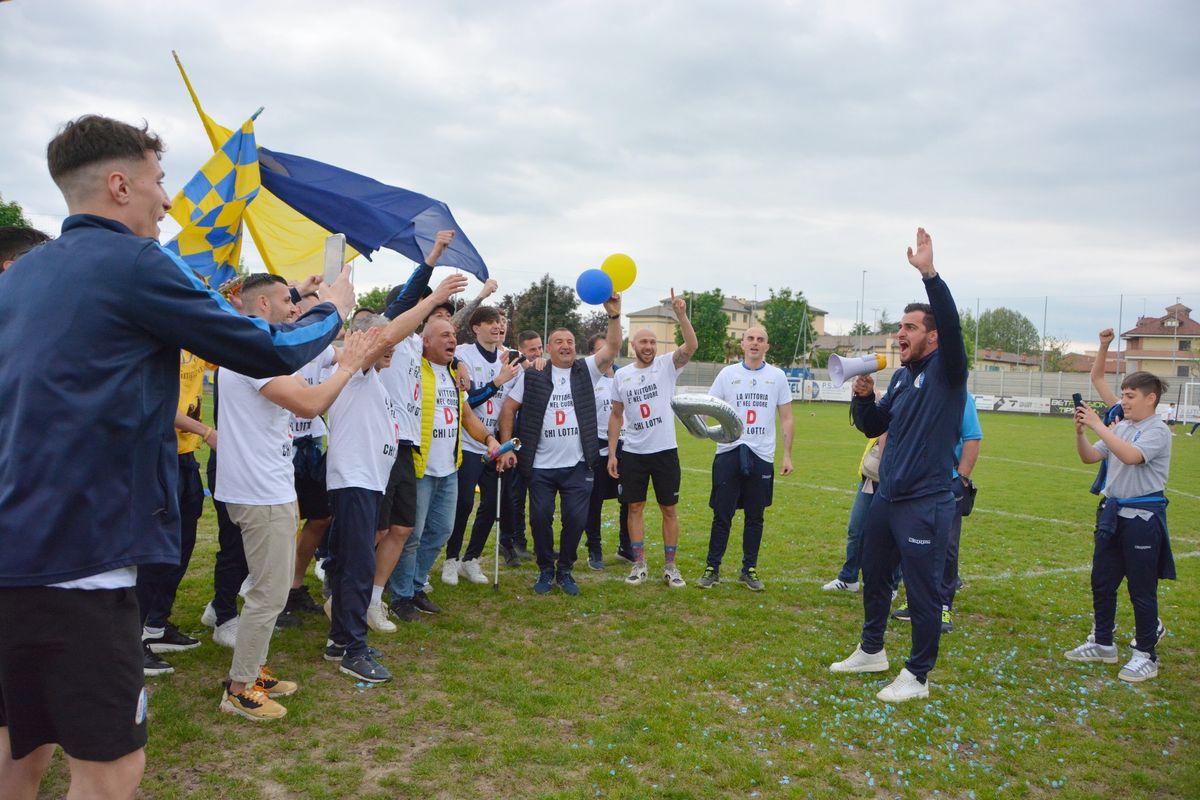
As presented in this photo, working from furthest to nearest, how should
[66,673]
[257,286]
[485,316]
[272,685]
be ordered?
[485,316] → [272,685] → [257,286] → [66,673]

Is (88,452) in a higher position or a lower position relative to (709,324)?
lower

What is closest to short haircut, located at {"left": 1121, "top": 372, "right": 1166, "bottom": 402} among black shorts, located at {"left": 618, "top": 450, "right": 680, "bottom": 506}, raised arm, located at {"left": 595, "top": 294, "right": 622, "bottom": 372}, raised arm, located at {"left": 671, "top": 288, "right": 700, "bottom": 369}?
raised arm, located at {"left": 671, "top": 288, "right": 700, "bottom": 369}

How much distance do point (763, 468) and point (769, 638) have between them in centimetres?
184

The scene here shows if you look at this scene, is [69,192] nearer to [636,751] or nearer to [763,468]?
[636,751]

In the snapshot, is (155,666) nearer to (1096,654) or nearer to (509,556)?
(509,556)

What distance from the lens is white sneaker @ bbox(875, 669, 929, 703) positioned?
4.84 metres

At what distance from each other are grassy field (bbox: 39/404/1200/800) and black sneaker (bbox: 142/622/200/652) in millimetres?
113

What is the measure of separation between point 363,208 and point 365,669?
4.04m

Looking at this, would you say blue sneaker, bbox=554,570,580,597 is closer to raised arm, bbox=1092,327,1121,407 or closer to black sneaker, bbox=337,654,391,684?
black sneaker, bbox=337,654,391,684

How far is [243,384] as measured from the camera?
4270 mm

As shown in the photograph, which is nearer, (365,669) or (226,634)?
(365,669)

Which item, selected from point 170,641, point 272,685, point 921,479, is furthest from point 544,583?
point 921,479

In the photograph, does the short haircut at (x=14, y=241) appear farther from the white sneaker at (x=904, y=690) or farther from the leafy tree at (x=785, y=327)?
the leafy tree at (x=785, y=327)

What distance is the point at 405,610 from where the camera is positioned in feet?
20.6
